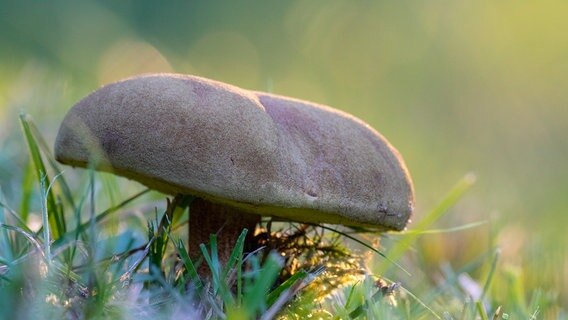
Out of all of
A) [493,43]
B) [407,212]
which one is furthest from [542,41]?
[407,212]

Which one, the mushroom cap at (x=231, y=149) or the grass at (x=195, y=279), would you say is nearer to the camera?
the grass at (x=195, y=279)

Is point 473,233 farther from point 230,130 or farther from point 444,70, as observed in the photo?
point 444,70

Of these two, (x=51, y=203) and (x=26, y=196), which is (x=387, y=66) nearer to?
(x=26, y=196)

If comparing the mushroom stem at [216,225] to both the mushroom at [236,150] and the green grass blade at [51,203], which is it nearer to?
the mushroom at [236,150]

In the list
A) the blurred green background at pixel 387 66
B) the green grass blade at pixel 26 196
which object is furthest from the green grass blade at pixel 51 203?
the blurred green background at pixel 387 66

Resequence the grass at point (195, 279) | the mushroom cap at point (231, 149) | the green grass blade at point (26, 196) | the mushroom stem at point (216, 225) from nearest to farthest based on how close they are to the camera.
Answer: the grass at point (195, 279) < the mushroom cap at point (231, 149) < the mushroom stem at point (216, 225) < the green grass blade at point (26, 196)

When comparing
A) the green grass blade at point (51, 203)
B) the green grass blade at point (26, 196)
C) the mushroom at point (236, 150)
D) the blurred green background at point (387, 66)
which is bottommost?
the blurred green background at point (387, 66)
